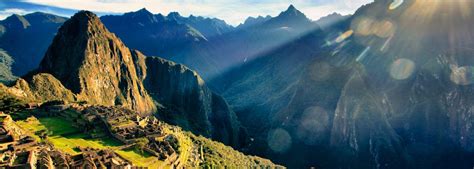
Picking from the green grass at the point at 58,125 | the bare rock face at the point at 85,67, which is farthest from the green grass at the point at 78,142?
the bare rock face at the point at 85,67

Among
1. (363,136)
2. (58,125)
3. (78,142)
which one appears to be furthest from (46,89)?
(363,136)

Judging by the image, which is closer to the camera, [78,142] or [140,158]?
[140,158]

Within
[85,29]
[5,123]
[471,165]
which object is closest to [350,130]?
[471,165]

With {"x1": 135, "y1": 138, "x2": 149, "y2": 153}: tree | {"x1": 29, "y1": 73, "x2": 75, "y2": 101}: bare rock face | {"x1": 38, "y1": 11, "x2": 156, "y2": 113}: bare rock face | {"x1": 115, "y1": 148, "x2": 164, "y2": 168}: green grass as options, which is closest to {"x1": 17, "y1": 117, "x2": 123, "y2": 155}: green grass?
{"x1": 135, "y1": 138, "x2": 149, "y2": 153}: tree

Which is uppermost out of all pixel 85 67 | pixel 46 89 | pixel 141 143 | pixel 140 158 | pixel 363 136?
pixel 141 143

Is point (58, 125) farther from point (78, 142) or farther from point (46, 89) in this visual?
point (46, 89)

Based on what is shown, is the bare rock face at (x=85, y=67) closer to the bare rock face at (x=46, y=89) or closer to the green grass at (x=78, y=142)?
the bare rock face at (x=46, y=89)

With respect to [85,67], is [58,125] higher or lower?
higher

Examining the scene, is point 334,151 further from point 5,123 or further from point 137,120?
point 5,123
